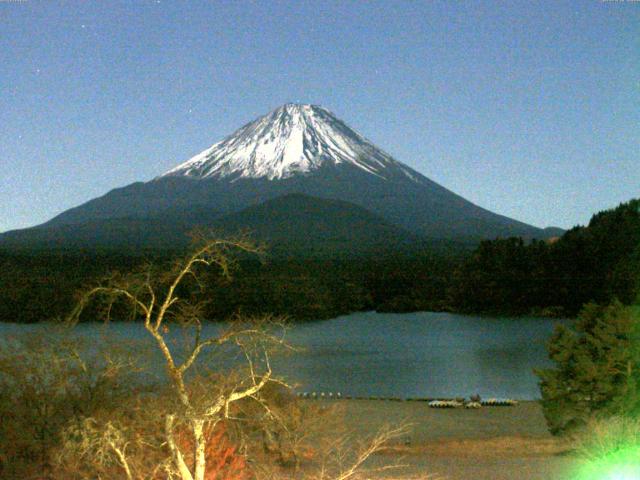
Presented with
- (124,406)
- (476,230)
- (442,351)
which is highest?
(476,230)

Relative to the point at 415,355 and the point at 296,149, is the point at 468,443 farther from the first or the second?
the point at 296,149

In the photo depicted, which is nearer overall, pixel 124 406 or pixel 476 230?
pixel 124 406

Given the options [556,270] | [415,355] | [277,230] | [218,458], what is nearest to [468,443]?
[218,458]

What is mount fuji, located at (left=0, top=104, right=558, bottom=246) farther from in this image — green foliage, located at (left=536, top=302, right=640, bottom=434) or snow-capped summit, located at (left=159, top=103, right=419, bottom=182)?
green foliage, located at (left=536, top=302, right=640, bottom=434)

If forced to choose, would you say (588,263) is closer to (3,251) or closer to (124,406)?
(3,251)

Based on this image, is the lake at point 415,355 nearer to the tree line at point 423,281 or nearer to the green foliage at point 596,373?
the tree line at point 423,281

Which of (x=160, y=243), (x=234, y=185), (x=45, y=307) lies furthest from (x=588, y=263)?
(x=234, y=185)

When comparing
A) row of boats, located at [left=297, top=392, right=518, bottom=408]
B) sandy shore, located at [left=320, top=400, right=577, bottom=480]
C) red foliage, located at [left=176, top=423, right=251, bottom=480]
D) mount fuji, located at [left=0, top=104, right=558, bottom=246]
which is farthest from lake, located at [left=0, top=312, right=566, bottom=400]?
mount fuji, located at [left=0, top=104, right=558, bottom=246]
